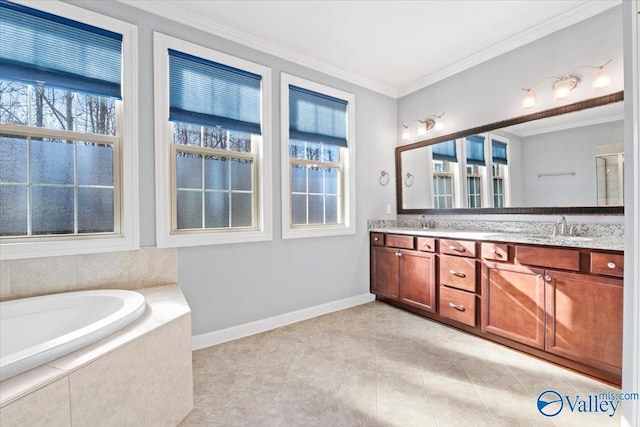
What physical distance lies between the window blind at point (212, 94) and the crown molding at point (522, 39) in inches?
80.0

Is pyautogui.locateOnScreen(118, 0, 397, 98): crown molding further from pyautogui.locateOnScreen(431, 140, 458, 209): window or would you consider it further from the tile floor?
the tile floor

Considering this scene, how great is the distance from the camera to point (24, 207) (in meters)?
1.80

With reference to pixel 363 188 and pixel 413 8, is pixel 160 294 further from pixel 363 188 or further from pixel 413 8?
pixel 413 8

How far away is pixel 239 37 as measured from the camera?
248 centimetres

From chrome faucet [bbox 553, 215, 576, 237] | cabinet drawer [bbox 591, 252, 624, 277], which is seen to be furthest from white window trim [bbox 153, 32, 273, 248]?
chrome faucet [bbox 553, 215, 576, 237]

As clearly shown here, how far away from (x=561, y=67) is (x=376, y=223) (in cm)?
222

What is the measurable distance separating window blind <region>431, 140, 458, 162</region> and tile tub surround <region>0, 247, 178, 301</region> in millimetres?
2925

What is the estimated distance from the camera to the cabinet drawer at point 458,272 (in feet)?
7.97

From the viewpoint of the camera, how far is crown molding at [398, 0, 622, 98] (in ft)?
6.97

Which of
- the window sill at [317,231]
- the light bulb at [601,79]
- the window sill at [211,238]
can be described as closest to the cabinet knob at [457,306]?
the window sill at [317,231]

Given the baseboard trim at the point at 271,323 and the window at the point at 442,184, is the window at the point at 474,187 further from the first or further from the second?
the baseboard trim at the point at 271,323

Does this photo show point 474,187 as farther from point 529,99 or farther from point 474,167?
point 529,99

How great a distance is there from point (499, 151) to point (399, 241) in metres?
1.32

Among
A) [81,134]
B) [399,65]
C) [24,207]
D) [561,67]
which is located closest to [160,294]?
[24,207]
